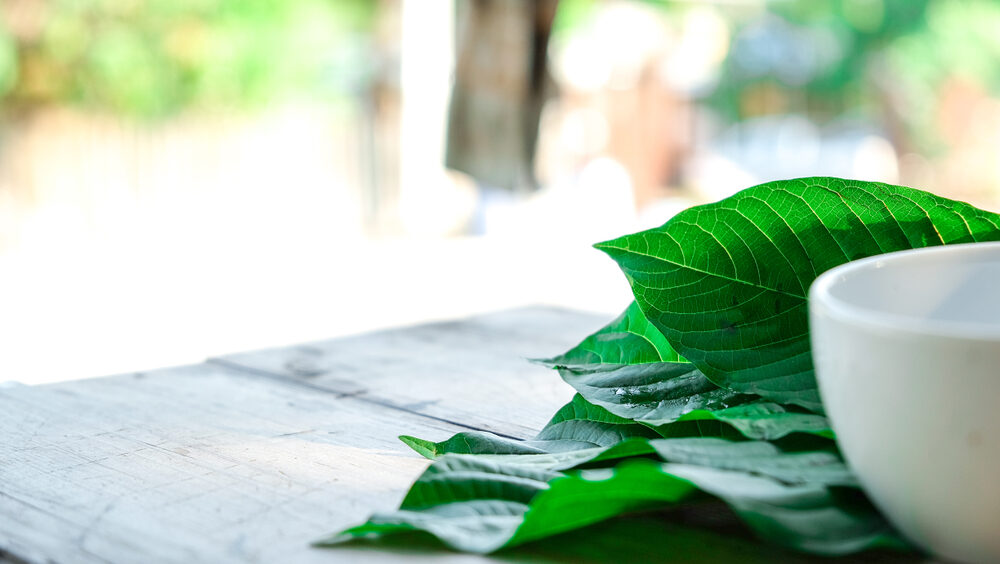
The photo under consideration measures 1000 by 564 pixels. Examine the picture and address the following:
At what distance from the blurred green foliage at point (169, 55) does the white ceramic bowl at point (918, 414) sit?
527 centimetres

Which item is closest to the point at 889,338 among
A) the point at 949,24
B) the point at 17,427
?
the point at 17,427

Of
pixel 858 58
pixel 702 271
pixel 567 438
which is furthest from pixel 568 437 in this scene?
pixel 858 58

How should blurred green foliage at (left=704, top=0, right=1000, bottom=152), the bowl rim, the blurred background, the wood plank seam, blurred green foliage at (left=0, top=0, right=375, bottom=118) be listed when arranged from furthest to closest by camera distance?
blurred green foliage at (left=704, top=0, right=1000, bottom=152) → blurred green foliage at (left=0, top=0, right=375, bottom=118) → the blurred background → the wood plank seam → the bowl rim

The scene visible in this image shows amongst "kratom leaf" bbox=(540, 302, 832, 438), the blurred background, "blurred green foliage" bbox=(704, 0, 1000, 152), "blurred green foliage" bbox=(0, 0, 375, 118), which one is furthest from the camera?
"blurred green foliage" bbox=(704, 0, 1000, 152)

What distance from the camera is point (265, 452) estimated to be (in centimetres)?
50

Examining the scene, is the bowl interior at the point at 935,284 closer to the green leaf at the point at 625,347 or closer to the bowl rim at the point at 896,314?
the bowl rim at the point at 896,314

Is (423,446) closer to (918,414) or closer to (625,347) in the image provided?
(625,347)

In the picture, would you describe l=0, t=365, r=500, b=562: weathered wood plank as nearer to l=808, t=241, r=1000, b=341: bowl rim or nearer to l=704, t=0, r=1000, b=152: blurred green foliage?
l=808, t=241, r=1000, b=341: bowl rim

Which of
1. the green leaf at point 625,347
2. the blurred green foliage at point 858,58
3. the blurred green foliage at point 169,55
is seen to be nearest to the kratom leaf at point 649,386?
the green leaf at point 625,347

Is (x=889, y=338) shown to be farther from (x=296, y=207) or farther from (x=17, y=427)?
(x=296, y=207)

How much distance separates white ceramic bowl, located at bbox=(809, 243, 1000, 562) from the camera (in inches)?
11.7

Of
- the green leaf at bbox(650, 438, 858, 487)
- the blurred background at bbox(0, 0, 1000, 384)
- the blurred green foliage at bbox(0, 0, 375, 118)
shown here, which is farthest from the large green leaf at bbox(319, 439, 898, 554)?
the blurred green foliage at bbox(0, 0, 375, 118)

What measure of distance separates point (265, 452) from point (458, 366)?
26 cm

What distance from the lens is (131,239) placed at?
504 cm
